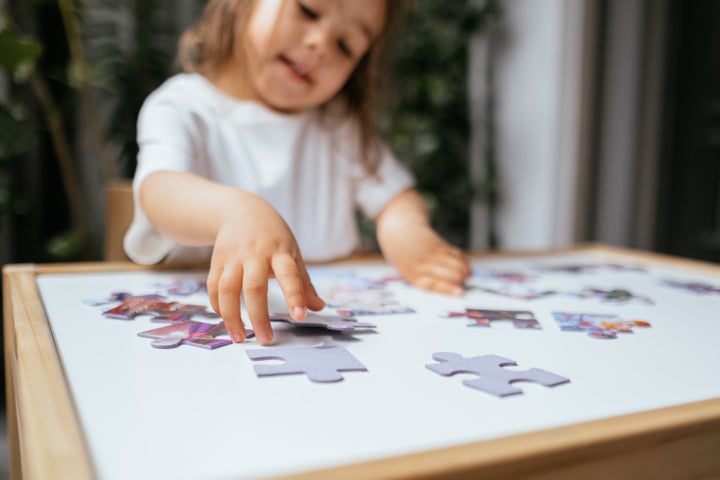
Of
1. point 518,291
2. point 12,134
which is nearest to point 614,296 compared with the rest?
point 518,291

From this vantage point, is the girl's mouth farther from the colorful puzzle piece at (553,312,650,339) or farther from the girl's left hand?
the colorful puzzle piece at (553,312,650,339)

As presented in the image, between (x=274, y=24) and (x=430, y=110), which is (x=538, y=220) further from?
(x=274, y=24)

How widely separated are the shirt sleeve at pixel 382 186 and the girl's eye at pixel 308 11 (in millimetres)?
332

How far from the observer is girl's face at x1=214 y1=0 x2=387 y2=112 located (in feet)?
3.10

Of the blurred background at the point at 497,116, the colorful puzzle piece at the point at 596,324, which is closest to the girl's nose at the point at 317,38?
the colorful puzzle piece at the point at 596,324

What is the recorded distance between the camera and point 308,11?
37.5 inches

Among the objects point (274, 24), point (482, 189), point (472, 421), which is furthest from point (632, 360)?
point (482, 189)

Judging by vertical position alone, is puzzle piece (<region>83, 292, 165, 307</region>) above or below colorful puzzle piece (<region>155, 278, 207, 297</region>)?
above

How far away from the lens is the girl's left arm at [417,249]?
32.7 inches

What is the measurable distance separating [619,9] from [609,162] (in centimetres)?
56

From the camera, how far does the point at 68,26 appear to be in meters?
2.01

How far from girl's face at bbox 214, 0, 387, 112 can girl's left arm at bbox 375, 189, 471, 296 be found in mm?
232

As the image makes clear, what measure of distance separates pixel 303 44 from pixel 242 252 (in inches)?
18.6

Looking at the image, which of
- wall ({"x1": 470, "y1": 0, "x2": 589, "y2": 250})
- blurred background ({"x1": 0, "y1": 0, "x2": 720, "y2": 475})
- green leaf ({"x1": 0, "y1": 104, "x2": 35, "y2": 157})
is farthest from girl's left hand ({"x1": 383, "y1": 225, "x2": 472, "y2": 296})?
wall ({"x1": 470, "y1": 0, "x2": 589, "y2": 250})
